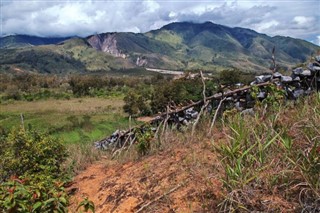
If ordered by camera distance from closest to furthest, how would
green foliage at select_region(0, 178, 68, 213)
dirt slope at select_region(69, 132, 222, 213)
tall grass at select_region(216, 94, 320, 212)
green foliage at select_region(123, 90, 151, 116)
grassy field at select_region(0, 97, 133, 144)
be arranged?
green foliage at select_region(0, 178, 68, 213), tall grass at select_region(216, 94, 320, 212), dirt slope at select_region(69, 132, 222, 213), grassy field at select_region(0, 97, 133, 144), green foliage at select_region(123, 90, 151, 116)

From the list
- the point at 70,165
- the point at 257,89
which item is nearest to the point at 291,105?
the point at 257,89

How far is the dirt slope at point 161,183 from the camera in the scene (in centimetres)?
420

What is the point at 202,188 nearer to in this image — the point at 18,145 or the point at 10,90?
the point at 18,145

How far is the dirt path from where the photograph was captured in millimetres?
4199

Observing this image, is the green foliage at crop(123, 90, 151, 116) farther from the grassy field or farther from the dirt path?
the dirt path

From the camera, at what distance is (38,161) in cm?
726

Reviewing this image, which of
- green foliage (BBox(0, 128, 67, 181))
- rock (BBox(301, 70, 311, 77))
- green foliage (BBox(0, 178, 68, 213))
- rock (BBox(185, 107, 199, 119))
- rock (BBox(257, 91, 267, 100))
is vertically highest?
rock (BBox(301, 70, 311, 77))

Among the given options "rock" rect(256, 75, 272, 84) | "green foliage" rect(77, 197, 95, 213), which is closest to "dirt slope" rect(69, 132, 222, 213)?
"green foliage" rect(77, 197, 95, 213)

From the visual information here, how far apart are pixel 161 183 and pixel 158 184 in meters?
0.04

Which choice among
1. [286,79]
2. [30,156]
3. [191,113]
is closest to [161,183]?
[30,156]

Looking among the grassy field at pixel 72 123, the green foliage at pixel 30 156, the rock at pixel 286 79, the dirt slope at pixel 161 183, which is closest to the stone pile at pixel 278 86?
the rock at pixel 286 79

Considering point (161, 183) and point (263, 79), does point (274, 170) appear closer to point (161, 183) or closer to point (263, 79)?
point (161, 183)

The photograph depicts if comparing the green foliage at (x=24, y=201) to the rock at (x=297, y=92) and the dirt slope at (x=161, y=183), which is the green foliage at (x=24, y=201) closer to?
the dirt slope at (x=161, y=183)

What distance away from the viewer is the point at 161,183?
4.91m
